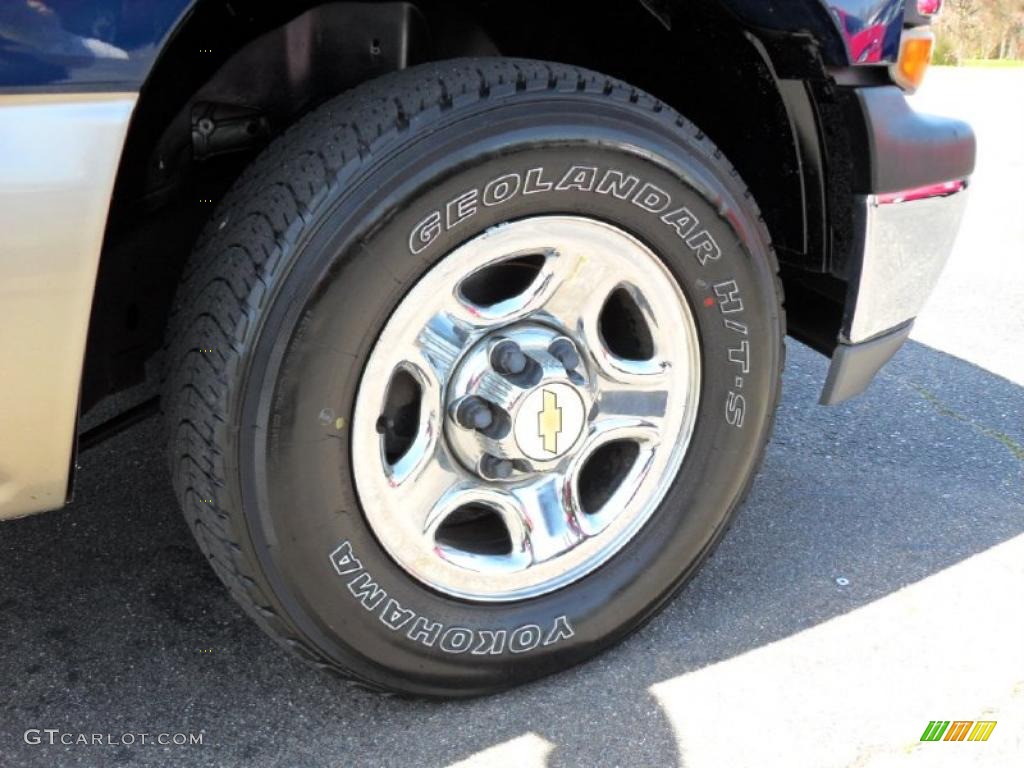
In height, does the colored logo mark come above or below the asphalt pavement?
above

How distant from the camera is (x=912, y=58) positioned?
205cm

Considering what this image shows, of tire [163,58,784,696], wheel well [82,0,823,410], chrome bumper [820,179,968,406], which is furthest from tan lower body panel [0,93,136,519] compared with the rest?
chrome bumper [820,179,968,406]

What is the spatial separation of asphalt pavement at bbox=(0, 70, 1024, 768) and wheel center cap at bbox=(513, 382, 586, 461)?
1.47 ft

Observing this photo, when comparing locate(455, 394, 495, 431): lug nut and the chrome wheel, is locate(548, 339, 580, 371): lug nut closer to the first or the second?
the chrome wheel

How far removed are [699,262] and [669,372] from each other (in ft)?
0.70

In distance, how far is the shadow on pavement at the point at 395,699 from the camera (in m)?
Answer: 1.85

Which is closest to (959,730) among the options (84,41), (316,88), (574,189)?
(574,189)

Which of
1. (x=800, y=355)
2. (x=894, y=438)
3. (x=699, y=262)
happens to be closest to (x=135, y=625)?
(x=699, y=262)

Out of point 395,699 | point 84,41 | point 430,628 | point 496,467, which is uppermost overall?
point 84,41

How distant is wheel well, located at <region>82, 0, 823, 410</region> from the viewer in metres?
1.89

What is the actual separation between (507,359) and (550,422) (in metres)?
0.14

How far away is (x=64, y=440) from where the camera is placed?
5.06 feet

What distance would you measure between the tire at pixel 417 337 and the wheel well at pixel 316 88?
243 millimetres

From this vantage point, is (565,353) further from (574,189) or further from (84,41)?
(84,41)
